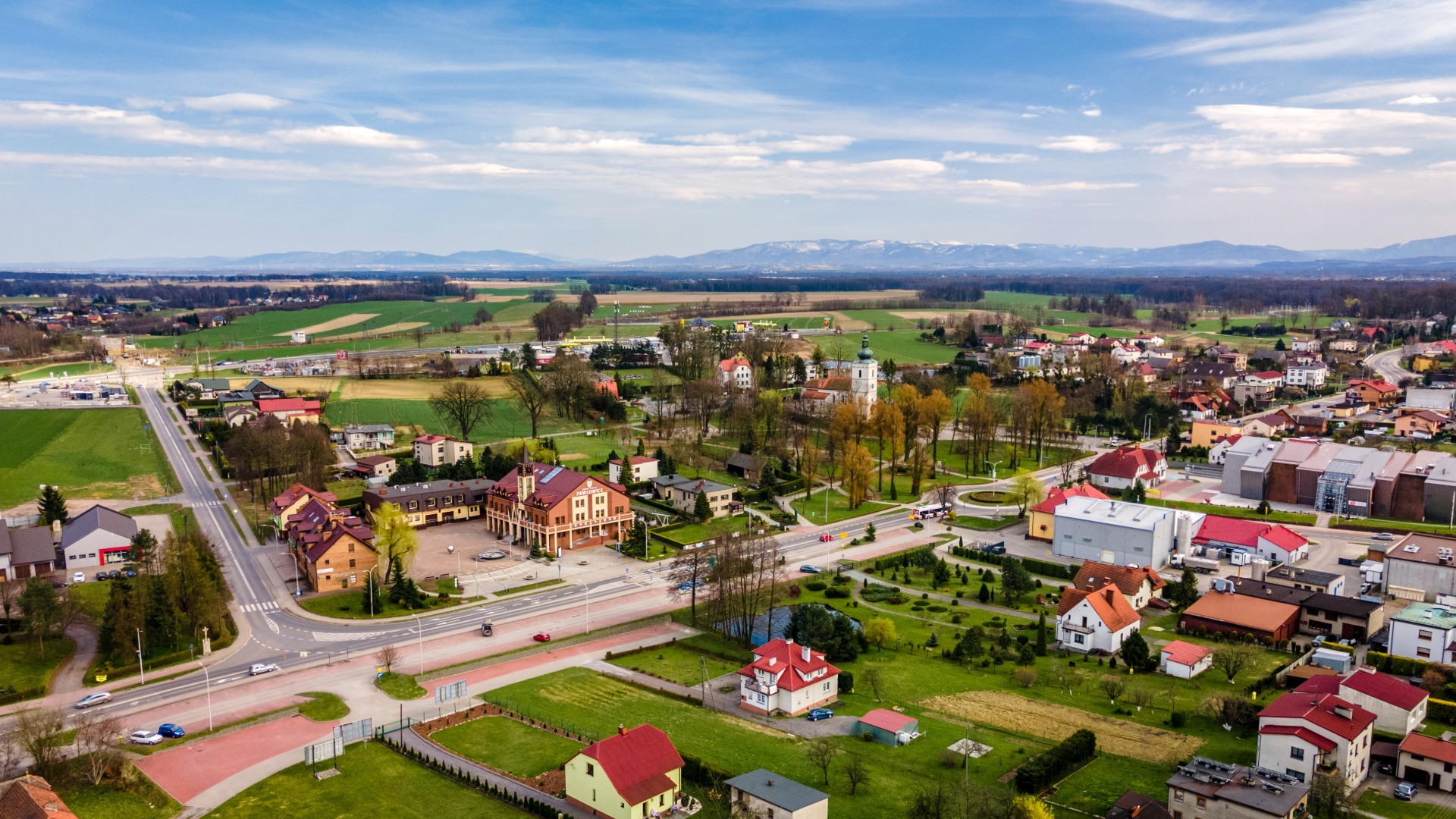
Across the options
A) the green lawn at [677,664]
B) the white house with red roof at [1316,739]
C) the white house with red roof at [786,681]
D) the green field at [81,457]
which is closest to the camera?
the white house with red roof at [1316,739]

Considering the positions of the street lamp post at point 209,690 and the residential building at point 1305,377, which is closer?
the street lamp post at point 209,690

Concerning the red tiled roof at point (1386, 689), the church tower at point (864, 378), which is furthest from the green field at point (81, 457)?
the red tiled roof at point (1386, 689)

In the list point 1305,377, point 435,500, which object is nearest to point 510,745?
point 435,500

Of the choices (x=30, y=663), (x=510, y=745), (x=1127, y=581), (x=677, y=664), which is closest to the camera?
(x=510, y=745)

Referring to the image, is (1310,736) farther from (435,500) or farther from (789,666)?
(435,500)

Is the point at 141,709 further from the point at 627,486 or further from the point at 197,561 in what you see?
the point at 627,486

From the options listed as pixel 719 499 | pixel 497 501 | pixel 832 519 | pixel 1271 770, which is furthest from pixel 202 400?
pixel 1271 770

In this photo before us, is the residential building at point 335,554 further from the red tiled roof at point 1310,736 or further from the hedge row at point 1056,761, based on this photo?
the red tiled roof at point 1310,736
